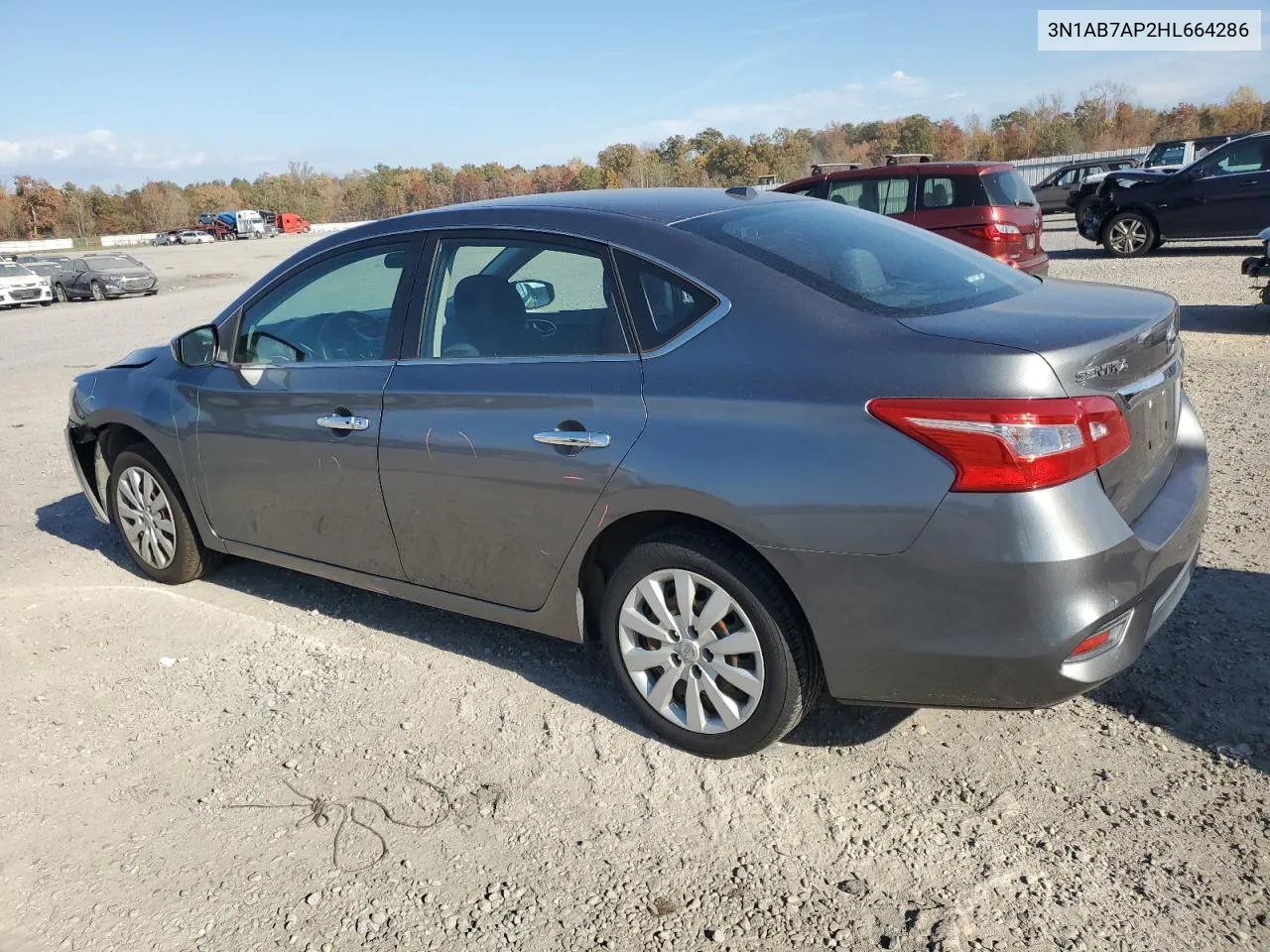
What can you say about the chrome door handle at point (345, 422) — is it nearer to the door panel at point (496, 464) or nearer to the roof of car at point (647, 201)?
the door panel at point (496, 464)

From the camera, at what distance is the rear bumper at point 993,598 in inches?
99.6

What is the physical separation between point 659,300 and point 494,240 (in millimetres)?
822

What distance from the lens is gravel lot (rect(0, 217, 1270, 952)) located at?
2.54m

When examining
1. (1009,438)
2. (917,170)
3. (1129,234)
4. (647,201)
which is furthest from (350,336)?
(1129,234)

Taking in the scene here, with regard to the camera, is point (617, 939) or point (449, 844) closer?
point (617, 939)

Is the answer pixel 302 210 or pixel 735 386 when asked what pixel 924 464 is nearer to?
pixel 735 386

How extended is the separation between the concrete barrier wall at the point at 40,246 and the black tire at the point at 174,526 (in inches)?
2793

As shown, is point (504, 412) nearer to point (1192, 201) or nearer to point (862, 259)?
point (862, 259)

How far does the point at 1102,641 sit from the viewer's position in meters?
2.67

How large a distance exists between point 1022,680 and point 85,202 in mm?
109543

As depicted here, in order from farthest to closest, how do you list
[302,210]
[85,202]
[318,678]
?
[302,210] → [85,202] → [318,678]

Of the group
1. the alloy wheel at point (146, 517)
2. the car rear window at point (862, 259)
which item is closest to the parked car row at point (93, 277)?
the alloy wheel at point (146, 517)

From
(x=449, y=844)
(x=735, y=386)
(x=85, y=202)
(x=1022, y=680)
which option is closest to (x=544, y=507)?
(x=735, y=386)

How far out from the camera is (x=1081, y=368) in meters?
2.60
